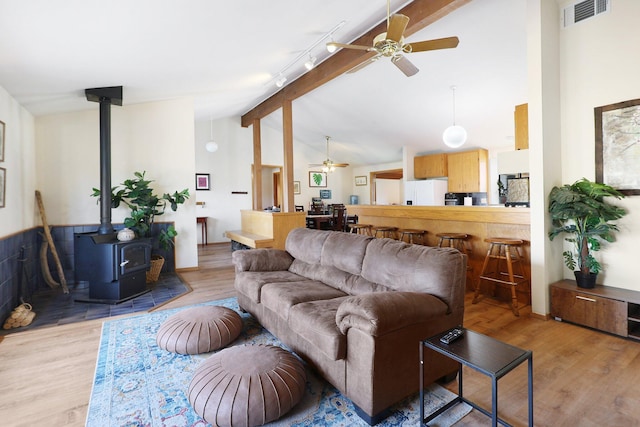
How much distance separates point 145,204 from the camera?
14.8ft

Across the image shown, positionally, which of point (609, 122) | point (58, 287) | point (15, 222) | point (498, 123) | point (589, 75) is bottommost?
point (58, 287)

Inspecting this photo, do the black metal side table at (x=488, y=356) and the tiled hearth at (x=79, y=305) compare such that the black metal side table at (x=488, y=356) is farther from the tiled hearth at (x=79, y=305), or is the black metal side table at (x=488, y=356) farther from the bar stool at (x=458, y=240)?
the tiled hearth at (x=79, y=305)

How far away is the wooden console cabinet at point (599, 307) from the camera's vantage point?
258 cm

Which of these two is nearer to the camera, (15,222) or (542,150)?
(542,150)

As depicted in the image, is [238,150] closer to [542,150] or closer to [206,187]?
[206,187]

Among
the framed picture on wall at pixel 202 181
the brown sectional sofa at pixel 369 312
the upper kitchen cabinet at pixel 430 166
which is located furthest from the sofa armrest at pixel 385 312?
the framed picture on wall at pixel 202 181

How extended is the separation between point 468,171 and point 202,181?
626 centimetres

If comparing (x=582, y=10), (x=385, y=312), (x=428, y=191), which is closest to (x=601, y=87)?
(x=582, y=10)

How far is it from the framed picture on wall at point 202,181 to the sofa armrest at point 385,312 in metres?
6.94

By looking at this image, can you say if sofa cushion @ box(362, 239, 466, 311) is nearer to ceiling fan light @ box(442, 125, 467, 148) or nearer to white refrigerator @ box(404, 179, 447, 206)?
ceiling fan light @ box(442, 125, 467, 148)

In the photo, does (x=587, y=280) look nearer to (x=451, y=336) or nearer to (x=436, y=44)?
(x=451, y=336)

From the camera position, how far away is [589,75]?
299cm

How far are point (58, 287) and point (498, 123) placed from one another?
7.47m

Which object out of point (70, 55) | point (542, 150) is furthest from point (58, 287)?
point (542, 150)
